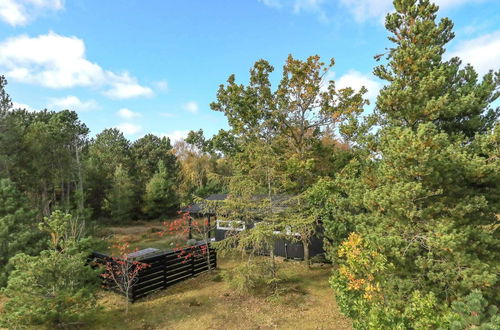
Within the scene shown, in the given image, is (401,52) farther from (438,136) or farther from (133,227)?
(133,227)

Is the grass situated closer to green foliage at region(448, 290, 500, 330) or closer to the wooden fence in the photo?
the wooden fence

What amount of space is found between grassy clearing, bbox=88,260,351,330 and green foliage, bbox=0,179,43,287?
3464 millimetres

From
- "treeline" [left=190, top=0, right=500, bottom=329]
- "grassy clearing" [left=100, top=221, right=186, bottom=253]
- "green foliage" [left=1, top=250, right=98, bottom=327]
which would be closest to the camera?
"treeline" [left=190, top=0, right=500, bottom=329]

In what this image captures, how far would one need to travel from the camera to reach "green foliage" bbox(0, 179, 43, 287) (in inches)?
378

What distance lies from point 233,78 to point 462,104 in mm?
12650

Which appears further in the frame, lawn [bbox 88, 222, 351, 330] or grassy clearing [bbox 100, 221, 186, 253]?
grassy clearing [bbox 100, 221, 186, 253]

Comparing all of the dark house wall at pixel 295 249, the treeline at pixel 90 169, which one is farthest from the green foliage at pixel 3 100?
the dark house wall at pixel 295 249

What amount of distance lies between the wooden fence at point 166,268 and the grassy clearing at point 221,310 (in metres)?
0.35

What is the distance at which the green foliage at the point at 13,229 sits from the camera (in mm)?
9606

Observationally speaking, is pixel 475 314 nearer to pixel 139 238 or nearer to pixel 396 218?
pixel 396 218

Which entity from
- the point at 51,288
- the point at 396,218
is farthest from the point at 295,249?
the point at 51,288

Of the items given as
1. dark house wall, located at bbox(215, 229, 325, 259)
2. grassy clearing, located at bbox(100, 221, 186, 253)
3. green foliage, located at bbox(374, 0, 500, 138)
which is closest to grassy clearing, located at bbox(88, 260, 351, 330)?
dark house wall, located at bbox(215, 229, 325, 259)

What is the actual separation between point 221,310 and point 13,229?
847 centimetres

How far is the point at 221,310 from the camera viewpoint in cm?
955
